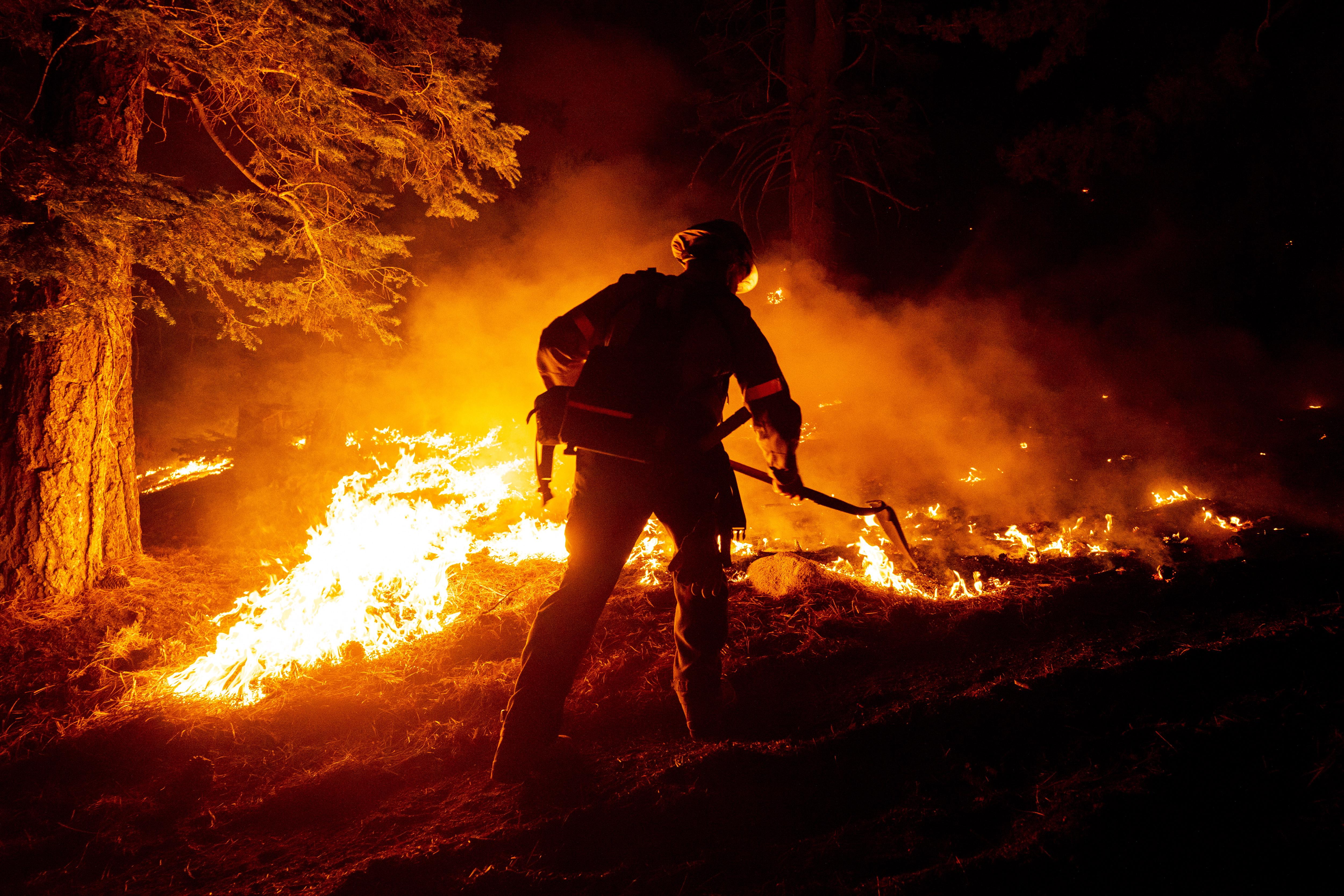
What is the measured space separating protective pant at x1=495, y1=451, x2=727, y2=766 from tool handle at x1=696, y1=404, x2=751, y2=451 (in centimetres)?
10

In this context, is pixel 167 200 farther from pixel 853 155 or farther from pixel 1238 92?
pixel 1238 92

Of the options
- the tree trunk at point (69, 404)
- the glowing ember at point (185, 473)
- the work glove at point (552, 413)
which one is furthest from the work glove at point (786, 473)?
the glowing ember at point (185, 473)

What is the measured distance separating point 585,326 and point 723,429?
2.67 ft

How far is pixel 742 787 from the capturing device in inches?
98.7

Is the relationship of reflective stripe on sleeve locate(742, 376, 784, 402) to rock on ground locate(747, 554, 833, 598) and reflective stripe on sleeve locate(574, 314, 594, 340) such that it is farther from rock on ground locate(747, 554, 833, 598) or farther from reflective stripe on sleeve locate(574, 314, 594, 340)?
rock on ground locate(747, 554, 833, 598)

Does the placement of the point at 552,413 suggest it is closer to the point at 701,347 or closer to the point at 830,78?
the point at 701,347

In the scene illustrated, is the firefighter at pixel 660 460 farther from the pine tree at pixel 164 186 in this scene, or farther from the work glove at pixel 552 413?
the pine tree at pixel 164 186

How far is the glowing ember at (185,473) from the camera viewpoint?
27.5 feet

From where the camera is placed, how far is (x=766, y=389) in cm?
297

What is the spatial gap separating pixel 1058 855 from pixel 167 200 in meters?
5.84

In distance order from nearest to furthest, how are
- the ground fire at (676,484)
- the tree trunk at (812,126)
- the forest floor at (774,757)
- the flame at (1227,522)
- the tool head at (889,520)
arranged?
the forest floor at (774,757), the ground fire at (676,484), the tool head at (889,520), the flame at (1227,522), the tree trunk at (812,126)

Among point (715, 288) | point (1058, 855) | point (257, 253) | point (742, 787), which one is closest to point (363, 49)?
point (257, 253)

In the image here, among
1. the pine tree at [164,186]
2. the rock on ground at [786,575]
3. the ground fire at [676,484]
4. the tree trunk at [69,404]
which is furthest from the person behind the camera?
the tree trunk at [69,404]

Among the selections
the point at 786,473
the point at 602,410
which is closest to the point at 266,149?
the point at 602,410
